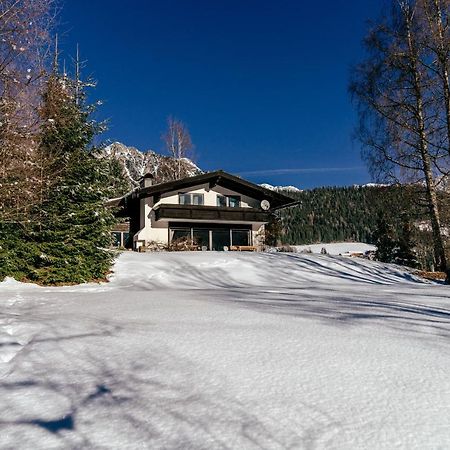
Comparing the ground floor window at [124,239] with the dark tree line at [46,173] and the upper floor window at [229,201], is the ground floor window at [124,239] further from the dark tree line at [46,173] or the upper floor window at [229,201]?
the dark tree line at [46,173]

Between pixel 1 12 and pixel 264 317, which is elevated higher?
pixel 1 12

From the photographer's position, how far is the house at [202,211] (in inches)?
1012

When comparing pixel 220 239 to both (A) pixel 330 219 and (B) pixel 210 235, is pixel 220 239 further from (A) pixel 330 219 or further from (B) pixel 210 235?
(A) pixel 330 219

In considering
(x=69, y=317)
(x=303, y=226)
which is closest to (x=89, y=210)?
(x=69, y=317)

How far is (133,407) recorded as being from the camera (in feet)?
7.67

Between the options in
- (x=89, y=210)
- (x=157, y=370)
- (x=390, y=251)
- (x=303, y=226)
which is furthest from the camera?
(x=303, y=226)

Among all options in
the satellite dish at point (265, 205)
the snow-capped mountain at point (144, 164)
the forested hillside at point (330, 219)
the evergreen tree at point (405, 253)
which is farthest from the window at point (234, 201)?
the forested hillside at point (330, 219)

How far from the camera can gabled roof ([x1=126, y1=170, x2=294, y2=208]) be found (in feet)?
83.5

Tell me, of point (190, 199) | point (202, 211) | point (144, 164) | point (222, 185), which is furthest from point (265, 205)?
point (144, 164)

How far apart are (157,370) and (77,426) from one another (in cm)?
81

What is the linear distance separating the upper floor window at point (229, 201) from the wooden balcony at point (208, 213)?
1447mm

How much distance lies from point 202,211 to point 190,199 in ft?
6.03

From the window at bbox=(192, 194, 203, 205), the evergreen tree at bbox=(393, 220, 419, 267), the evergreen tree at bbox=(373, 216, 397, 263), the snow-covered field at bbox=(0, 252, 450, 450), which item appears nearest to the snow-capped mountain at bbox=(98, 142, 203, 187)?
the window at bbox=(192, 194, 203, 205)

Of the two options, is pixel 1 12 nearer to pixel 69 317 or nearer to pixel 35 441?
pixel 69 317
